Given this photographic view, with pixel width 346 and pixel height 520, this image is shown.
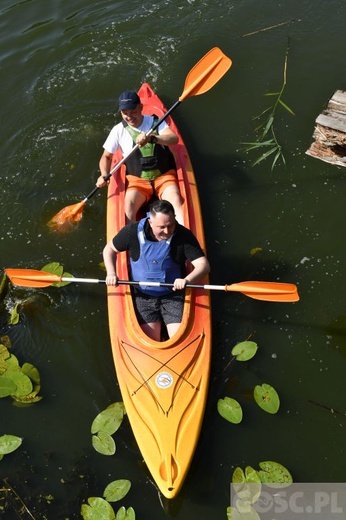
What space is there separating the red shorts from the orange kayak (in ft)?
2.54

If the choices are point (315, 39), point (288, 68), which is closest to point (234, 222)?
point (288, 68)

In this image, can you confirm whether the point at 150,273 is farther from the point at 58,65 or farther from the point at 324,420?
the point at 58,65

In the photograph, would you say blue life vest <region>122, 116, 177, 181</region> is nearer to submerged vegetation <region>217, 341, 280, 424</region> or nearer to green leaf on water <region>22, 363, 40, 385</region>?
green leaf on water <region>22, 363, 40, 385</region>

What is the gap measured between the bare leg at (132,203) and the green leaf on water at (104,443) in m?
1.98

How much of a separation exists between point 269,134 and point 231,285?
2530mm

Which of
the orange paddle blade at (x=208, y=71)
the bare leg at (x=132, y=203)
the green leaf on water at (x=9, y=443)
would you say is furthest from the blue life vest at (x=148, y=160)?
the green leaf on water at (x=9, y=443)

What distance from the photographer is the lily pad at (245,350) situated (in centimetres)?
459

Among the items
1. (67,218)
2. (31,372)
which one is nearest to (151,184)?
(67,218)

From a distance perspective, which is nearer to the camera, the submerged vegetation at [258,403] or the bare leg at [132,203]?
the submerged vegetation at [258,403]

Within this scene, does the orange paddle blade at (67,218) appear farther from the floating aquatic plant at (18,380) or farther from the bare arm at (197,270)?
the bare arm at (197,270)

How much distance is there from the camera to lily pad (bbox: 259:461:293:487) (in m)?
3.98

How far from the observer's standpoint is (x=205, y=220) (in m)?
5.66

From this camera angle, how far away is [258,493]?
3908 millimetres

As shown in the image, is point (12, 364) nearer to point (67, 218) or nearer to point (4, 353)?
point (4, 353)
